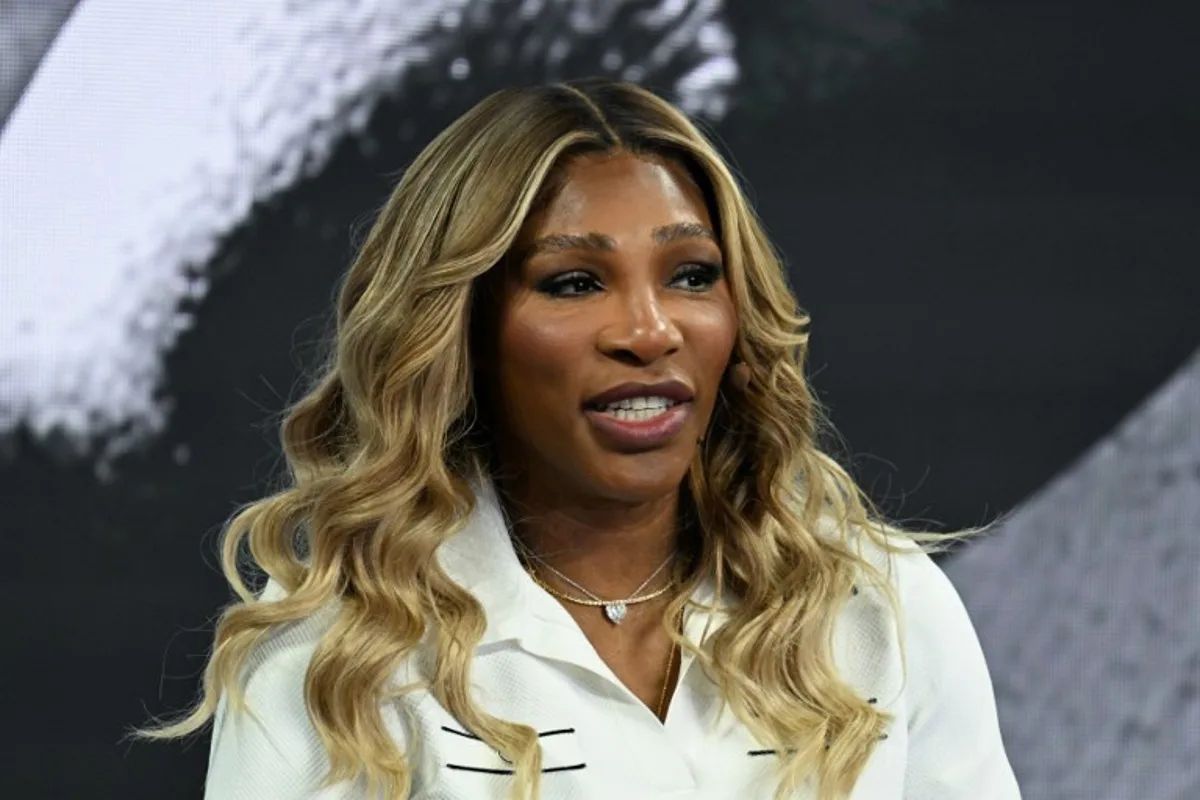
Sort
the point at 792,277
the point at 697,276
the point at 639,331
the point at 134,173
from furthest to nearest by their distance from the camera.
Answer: the point at 792,277
the point at 134,173
the point at 697,276
the point at 639,331

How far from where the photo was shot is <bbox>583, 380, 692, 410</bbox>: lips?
1812 millimetres

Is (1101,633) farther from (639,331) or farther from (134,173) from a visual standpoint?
(134,173)

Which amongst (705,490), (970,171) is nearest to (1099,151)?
(970,171)

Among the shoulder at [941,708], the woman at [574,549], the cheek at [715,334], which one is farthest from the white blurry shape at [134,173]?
the shoulder at [941,708]

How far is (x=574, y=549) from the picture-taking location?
77.3 inches

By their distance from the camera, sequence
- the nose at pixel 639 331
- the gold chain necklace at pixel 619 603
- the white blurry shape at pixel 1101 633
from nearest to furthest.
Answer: the nose at pixel 639 331
the gold chain necklace at pixel 619 603
the white blurry shape at pixel 1101 633

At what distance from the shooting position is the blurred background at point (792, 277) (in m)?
2.62

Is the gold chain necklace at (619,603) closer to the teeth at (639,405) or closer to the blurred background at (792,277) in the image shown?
the teeth at (639,405)

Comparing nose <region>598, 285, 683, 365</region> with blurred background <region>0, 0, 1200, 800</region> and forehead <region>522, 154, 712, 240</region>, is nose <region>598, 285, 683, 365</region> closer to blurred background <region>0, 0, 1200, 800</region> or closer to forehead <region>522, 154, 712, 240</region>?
forehead <region>522, 154, 712, 240</region>

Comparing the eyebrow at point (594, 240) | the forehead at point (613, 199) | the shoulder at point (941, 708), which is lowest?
the shoulder at point (941, 708)

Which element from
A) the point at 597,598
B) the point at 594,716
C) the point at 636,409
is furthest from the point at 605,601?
the point at 636,409

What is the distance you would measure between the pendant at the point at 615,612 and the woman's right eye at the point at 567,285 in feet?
1.13

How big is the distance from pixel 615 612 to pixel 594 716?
131 millimetres

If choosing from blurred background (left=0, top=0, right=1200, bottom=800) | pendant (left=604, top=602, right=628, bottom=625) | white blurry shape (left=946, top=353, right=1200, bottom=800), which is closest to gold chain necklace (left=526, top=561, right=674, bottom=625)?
pendant (left=604, top=602, right=628, bottom=625)
